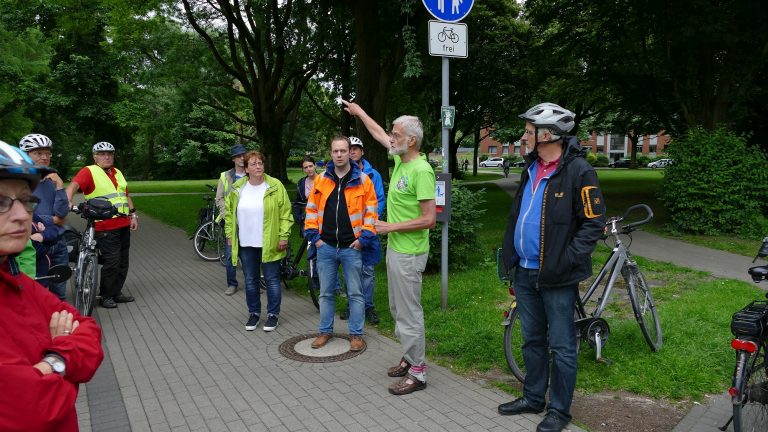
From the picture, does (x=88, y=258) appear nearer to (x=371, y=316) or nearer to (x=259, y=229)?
(x=259, y=229)

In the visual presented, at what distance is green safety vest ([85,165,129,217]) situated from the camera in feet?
21.9

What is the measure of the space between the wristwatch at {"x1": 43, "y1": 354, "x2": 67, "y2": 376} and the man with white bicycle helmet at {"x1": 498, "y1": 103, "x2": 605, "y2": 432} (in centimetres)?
262

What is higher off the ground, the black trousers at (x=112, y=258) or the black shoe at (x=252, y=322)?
the black trousers at (x=112, y=258)

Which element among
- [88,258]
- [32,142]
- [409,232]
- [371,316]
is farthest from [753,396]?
[88,258]

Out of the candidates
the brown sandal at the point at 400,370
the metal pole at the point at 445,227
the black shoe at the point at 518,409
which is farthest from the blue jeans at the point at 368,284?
the black shoe at the point at 518,409

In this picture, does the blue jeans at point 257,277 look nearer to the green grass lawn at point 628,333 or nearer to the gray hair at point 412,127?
the green grass lawn at point 628,333

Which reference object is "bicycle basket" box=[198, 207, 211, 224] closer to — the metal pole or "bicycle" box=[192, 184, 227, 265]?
"bicycle" box=[192, 184, 227, 265]

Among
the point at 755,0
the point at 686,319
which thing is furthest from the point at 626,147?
the point at 686,319

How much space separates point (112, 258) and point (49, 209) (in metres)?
1.66

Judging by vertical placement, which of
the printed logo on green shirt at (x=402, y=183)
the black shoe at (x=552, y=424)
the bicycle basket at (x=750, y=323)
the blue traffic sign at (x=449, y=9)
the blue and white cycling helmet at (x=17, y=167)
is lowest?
the black shoe at (x=552, y=424)

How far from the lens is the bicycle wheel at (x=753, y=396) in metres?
3.07

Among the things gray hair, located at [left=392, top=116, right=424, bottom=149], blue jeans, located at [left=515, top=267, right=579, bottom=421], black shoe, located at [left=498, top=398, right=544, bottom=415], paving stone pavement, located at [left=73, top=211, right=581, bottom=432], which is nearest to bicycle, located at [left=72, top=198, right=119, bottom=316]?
paving stone pavement, located at [left=73, top=211, right=581, bottom=432]

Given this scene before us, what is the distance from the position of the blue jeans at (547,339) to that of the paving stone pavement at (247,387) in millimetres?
228

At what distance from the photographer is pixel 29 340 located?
1727mm
